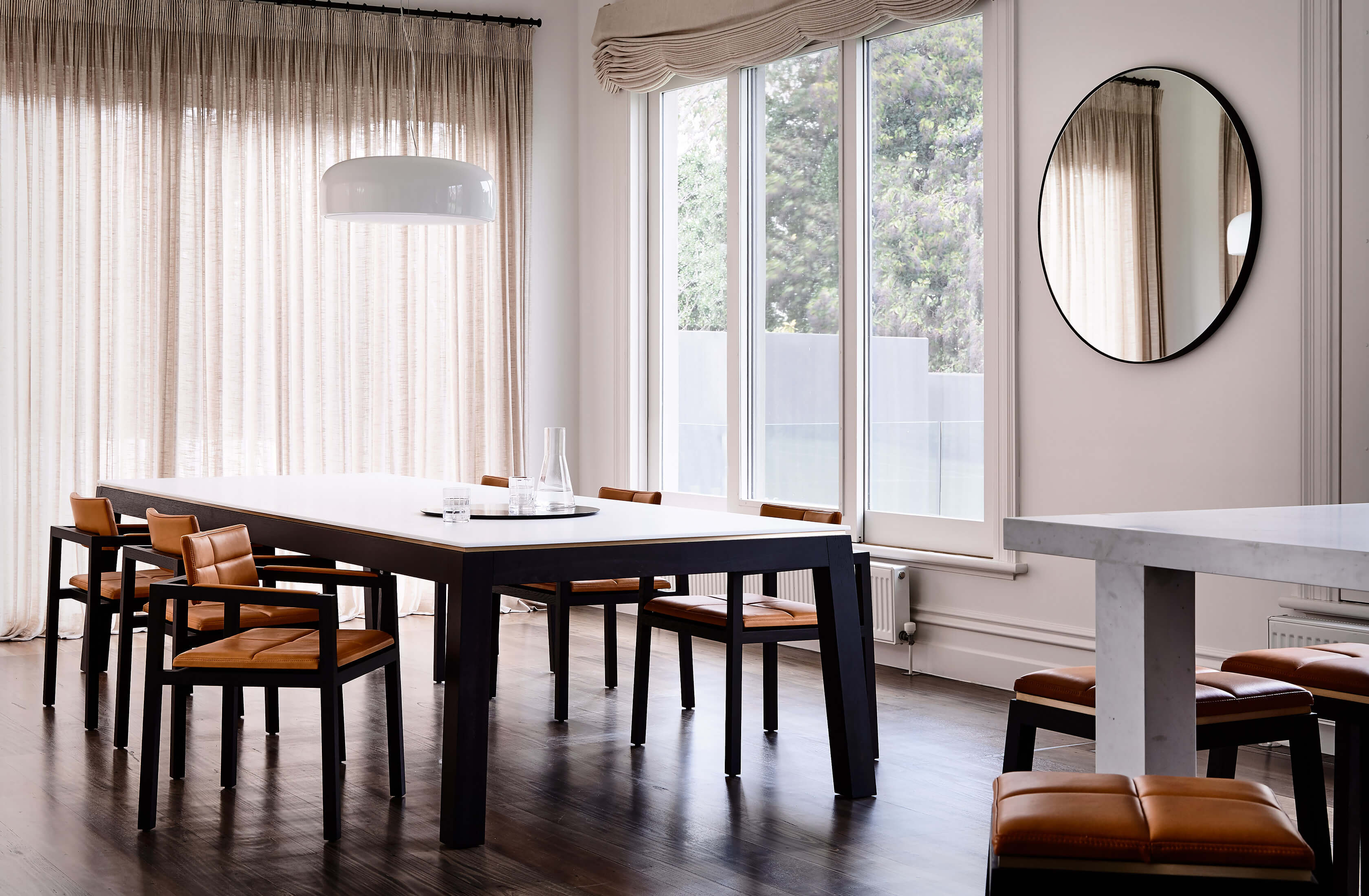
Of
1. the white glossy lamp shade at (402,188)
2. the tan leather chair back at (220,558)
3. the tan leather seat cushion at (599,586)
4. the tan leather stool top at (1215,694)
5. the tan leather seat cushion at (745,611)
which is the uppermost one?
the white glossy lamp shade at (402,188)

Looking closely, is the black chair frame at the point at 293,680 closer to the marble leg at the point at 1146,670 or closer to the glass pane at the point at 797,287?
the marble leg at the point at 1146,670

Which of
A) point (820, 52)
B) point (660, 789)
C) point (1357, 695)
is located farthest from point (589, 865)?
point (820, 52)

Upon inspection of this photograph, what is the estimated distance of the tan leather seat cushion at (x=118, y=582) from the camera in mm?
4434

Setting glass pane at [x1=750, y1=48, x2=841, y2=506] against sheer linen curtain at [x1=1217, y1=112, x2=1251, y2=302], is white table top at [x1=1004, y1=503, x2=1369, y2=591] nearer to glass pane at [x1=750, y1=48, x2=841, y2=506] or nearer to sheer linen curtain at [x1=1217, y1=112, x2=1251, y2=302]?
sheer linen curtain at [x1=1217, y1=112, x2=1251, y2=302]

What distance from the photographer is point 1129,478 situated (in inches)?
177

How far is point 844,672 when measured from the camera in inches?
139

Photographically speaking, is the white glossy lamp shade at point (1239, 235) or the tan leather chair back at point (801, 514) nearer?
the tan leather chair back at point (801, 514)

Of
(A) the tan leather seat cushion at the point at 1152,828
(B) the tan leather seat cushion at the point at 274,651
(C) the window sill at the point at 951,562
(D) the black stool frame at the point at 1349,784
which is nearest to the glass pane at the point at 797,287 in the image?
(C) the window sill at the point at 951,562

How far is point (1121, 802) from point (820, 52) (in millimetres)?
4776

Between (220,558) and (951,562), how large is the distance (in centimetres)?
283

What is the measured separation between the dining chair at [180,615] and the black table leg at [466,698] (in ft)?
2.08

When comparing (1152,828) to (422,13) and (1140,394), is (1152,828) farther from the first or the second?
(422,13)

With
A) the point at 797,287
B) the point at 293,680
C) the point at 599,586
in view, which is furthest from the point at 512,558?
the point at 797,287

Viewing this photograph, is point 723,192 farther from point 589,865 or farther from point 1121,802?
point 1121,802
